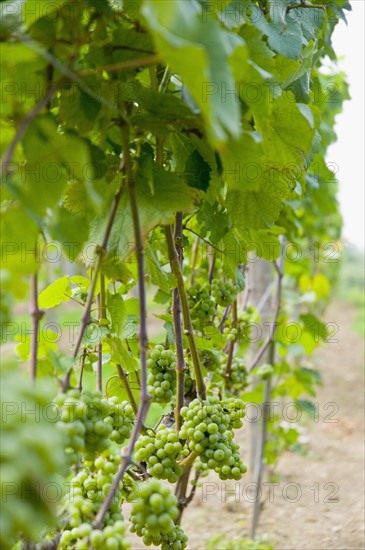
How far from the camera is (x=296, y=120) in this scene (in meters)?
0.99

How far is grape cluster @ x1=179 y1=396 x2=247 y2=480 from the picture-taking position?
1.12 metres

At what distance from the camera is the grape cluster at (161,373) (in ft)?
4.64

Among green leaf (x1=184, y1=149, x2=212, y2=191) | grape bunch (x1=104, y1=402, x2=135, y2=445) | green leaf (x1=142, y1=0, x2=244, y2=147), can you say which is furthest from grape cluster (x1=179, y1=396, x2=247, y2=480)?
green leaf (x1=142, y1=0, x2=244, y2=147)

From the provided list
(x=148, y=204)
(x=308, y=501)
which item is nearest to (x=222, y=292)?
(x=148, y=204)

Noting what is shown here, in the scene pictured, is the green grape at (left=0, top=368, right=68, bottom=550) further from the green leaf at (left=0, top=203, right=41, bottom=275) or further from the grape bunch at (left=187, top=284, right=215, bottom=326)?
the grape bunch at (left=187, top=284, right=215, bottom=326)

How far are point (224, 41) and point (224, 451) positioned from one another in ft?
2.50

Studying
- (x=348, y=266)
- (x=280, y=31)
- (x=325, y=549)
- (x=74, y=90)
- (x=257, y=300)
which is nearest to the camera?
(x=74, y=90)

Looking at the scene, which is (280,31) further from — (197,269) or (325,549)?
(325,549)

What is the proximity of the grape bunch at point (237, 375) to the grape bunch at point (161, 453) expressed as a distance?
0.98m

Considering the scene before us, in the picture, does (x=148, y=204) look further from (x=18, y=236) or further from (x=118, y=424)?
(x=118, y=424)

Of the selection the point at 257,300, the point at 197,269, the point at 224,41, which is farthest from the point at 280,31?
the point at 257,300

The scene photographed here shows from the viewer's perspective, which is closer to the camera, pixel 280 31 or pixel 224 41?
pixel 224 41

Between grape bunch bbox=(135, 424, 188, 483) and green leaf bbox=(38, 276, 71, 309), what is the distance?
0.35 metres

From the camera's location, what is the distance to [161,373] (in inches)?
56.0
